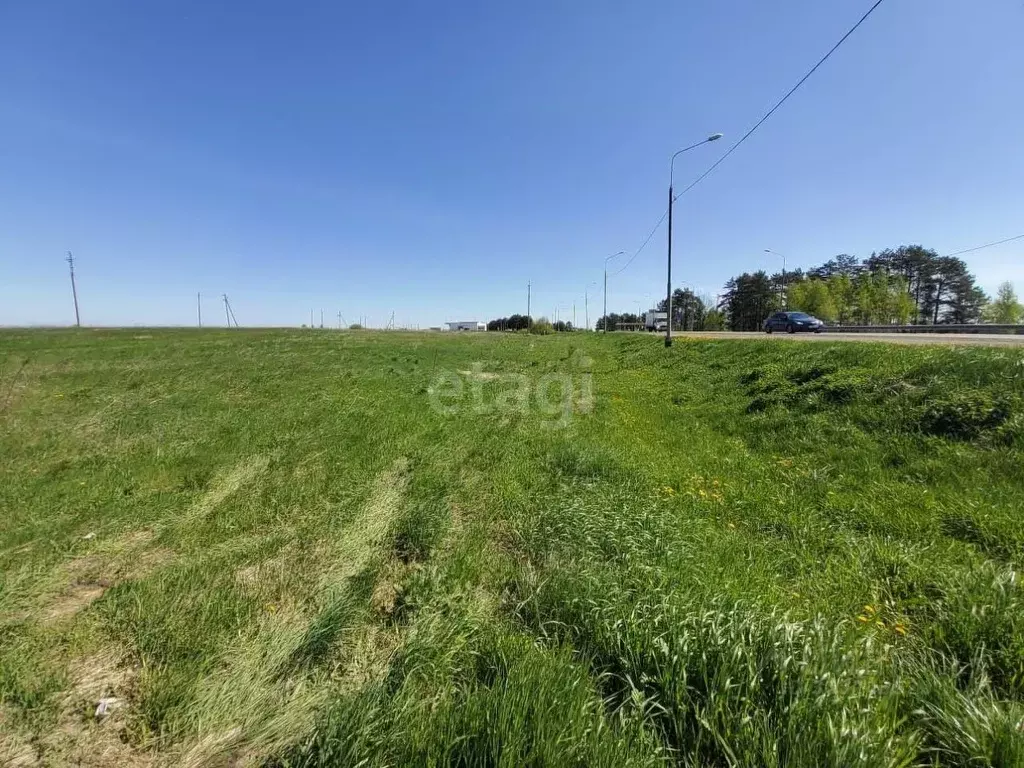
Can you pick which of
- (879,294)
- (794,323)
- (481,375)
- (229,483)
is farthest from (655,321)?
(229,483)

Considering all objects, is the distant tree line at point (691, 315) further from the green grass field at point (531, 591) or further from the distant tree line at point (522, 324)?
the green grass field at point (531, 591)

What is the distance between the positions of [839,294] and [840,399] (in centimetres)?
6145

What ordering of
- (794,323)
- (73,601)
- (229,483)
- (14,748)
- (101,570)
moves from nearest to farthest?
A: (14,748) → (73,601) → (101,570) → (229,483) → (794,323)

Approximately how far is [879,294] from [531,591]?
67161mm

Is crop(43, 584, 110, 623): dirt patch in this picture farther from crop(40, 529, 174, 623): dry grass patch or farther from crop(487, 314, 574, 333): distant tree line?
crop(487, 314, 574, 333): distant tree line

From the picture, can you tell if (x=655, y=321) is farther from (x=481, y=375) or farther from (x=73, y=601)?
(x=73, y=601)

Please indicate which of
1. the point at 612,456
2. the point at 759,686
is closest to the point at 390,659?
the point at 759,686

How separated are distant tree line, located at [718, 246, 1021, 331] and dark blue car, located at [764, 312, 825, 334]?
3138 cm

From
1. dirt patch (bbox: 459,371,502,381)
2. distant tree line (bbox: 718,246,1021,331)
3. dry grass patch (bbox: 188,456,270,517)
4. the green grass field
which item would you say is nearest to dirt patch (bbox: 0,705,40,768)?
the green grass field

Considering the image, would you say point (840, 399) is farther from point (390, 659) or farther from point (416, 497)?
point (390, 659)

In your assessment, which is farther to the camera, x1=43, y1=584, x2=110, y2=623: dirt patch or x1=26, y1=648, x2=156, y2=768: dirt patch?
x1=43, y1=584, x2=110, y2=623: dirt patch

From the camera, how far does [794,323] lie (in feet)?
96.6

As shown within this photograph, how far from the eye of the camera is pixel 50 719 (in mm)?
2152

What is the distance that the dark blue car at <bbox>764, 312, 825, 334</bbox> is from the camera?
2901 cm
